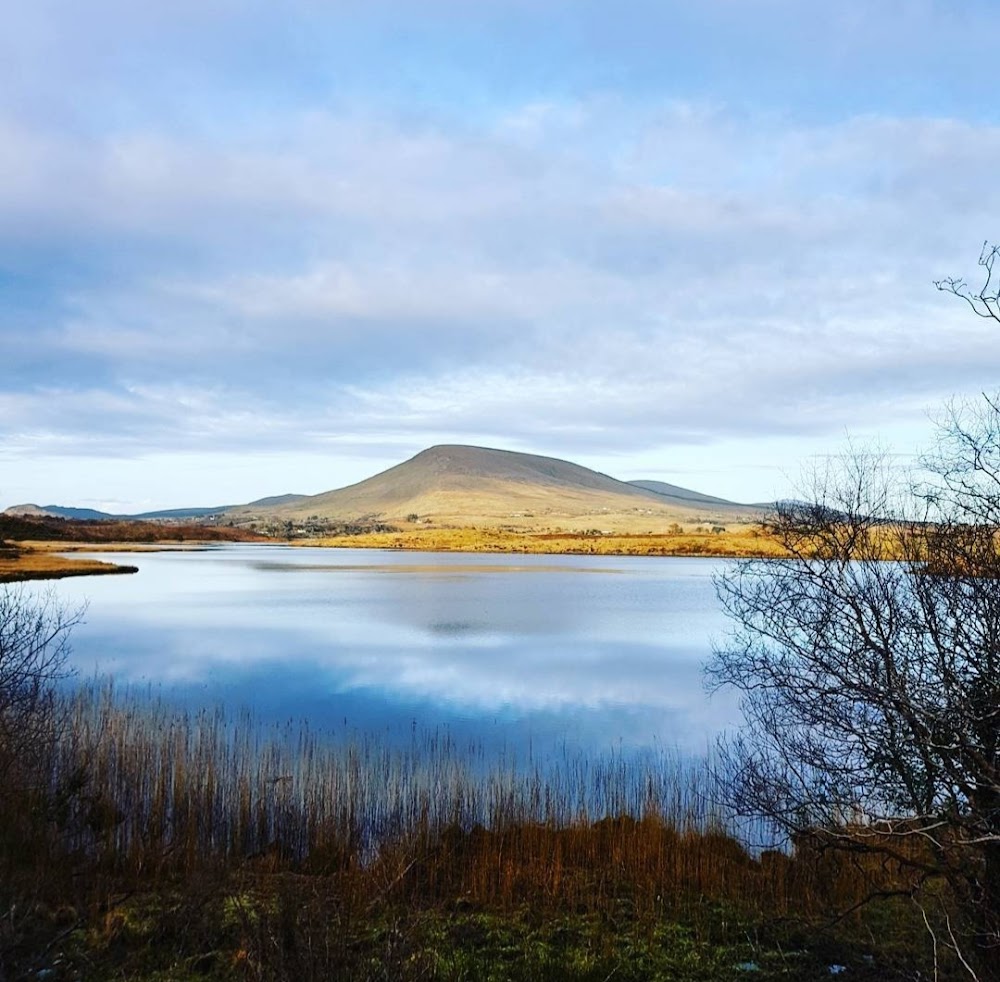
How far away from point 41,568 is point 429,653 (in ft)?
95.2

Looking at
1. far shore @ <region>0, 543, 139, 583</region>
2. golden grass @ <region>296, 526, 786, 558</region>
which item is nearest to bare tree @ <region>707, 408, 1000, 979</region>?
far shore @ <region>0, 543, 139, 583</region>

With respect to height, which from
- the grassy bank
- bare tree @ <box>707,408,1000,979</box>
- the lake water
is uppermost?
bare tree @ <box>707,408,1000,979</box>

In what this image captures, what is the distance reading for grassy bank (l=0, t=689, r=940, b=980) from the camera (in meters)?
5.79

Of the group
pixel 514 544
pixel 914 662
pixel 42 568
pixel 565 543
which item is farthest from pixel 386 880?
pixel 565 543

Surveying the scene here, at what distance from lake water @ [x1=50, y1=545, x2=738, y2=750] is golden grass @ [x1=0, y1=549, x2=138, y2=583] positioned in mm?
1413

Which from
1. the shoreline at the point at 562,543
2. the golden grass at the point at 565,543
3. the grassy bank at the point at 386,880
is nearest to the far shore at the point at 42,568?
the grassy bank at the point at 386,880

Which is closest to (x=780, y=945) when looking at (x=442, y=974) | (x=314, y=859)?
(x=442, y=974)

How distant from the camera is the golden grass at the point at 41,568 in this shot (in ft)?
127

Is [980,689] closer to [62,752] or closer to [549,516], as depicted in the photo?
[62,752]

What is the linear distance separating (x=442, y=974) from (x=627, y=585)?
42012 millimetres

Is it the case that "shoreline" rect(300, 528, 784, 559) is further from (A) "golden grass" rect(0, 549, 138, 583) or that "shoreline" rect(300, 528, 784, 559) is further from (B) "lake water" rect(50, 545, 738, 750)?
(A) "golden grass" rect(0, 549, 138, 583)

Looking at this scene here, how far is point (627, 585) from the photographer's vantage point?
154 feet

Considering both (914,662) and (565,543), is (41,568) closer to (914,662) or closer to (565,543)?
(914,662)

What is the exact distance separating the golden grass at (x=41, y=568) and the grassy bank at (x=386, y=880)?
32.5m
